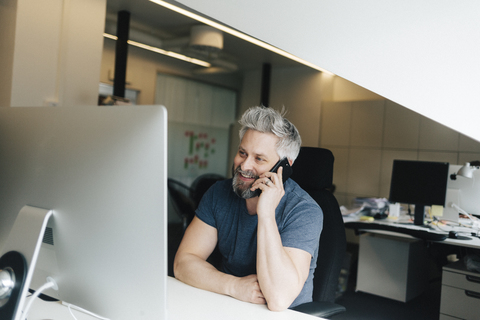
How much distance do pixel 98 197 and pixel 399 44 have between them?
0.92 m

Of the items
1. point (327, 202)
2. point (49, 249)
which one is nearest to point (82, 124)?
point (49, 249)

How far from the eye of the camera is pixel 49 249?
935 mm

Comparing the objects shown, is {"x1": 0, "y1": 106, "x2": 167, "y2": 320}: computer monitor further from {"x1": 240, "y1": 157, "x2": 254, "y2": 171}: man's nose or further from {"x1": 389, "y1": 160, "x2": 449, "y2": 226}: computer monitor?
{"x1": 389, "y1": 160, "x2": 449, "y2": 226}: computer monitor

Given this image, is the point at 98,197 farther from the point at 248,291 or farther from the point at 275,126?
the point at 275,126

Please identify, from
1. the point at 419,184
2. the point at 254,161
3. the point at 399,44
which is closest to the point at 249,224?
the point at 254,161

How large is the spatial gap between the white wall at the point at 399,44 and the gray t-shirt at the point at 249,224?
592mm

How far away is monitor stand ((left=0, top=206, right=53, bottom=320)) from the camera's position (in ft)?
2.93

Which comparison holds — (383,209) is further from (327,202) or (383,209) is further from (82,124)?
(82,124)

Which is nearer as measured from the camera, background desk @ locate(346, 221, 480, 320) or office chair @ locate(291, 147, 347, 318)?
office chair @ locate(291, 147, 347, 318)

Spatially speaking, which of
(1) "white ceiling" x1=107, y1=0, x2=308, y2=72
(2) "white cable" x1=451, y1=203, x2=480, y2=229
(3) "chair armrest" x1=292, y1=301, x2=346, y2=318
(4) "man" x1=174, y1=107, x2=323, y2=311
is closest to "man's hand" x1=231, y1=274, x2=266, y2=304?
(4) "man" x1=174, y1=107, x2=323, y2=311

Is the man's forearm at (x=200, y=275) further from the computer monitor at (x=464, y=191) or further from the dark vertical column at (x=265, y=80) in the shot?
the dark vertical column at (x=265, y=80)

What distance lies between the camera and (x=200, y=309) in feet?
4.07

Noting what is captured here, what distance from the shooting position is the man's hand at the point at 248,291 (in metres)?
1.32

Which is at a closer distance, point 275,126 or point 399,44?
point 399,44
